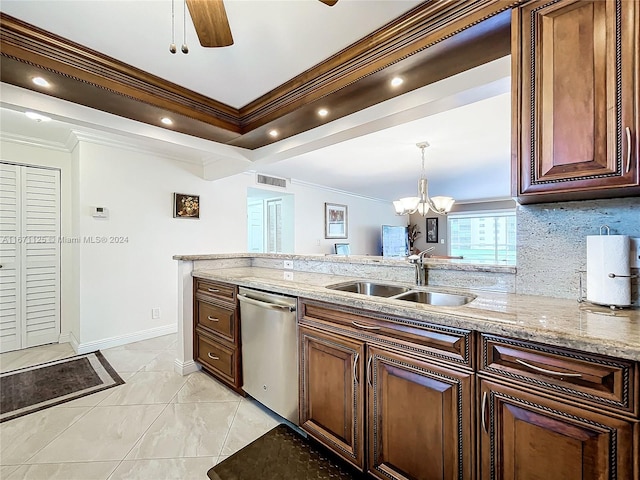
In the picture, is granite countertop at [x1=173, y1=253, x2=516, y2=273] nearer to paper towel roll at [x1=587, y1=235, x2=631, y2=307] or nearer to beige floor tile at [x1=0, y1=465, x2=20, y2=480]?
paper towel roll at [x1=587, y1=235, x2=631, y2=307]

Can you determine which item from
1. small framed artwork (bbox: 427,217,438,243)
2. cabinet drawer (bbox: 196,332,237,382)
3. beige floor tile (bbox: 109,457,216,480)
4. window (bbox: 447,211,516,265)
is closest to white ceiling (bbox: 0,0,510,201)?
cabinet drawer (bbox: 196,332,237,382)

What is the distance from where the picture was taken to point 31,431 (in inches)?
74.5

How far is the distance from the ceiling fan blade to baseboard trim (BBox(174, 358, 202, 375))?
2562 mm

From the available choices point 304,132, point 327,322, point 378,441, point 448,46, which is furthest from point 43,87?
point 378,441

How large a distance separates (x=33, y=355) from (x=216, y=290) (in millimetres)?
2420

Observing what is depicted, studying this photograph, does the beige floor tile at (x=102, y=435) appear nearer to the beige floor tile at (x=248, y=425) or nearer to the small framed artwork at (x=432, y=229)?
the beige floor tile at (x=248, y=425)

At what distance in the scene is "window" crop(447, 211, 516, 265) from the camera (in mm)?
8078

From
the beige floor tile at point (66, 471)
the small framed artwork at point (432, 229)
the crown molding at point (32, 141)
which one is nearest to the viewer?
the beige floor tile at point (66, 471)

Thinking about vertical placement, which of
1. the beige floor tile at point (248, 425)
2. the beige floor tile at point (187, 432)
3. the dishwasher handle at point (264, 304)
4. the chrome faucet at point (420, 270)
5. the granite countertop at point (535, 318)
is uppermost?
the chrome faucet at point (420, 270)

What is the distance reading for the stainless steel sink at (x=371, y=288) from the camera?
1.95 meters

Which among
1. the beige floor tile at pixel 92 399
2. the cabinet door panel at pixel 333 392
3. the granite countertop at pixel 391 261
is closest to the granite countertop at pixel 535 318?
the granite countertop at pixel 391 261

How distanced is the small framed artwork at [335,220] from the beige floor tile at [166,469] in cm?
495

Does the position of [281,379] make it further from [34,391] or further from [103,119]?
[103,119]

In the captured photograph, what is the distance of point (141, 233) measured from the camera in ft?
11.9
